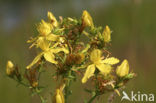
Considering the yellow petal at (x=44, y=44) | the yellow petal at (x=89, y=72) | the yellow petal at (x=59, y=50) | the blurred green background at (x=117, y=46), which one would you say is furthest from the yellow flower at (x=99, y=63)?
the blurred green background at (x=117, y=46)

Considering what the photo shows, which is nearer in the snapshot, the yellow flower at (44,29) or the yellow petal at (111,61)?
the yellow petal at (111,61)

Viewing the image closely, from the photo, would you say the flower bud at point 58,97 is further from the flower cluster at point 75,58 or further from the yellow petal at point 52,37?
the yellow petal at point 52,37

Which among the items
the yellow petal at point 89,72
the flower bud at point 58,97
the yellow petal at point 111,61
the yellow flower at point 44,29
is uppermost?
the yellow flower at point 44,29

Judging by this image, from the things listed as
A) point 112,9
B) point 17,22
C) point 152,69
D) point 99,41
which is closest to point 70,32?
point 99,41

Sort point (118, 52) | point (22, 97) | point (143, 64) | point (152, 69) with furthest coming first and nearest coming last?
1. point (118, 52)
2. point (143, 64)
3. point (152, 69)
4. point (22, 97)

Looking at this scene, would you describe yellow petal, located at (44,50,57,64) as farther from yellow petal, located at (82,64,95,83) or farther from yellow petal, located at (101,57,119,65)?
yellow petal, located at (101,57,119,65)

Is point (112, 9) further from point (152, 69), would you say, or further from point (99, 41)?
point (99, 41)

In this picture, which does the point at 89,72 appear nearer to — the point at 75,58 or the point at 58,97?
the point at 75,58
